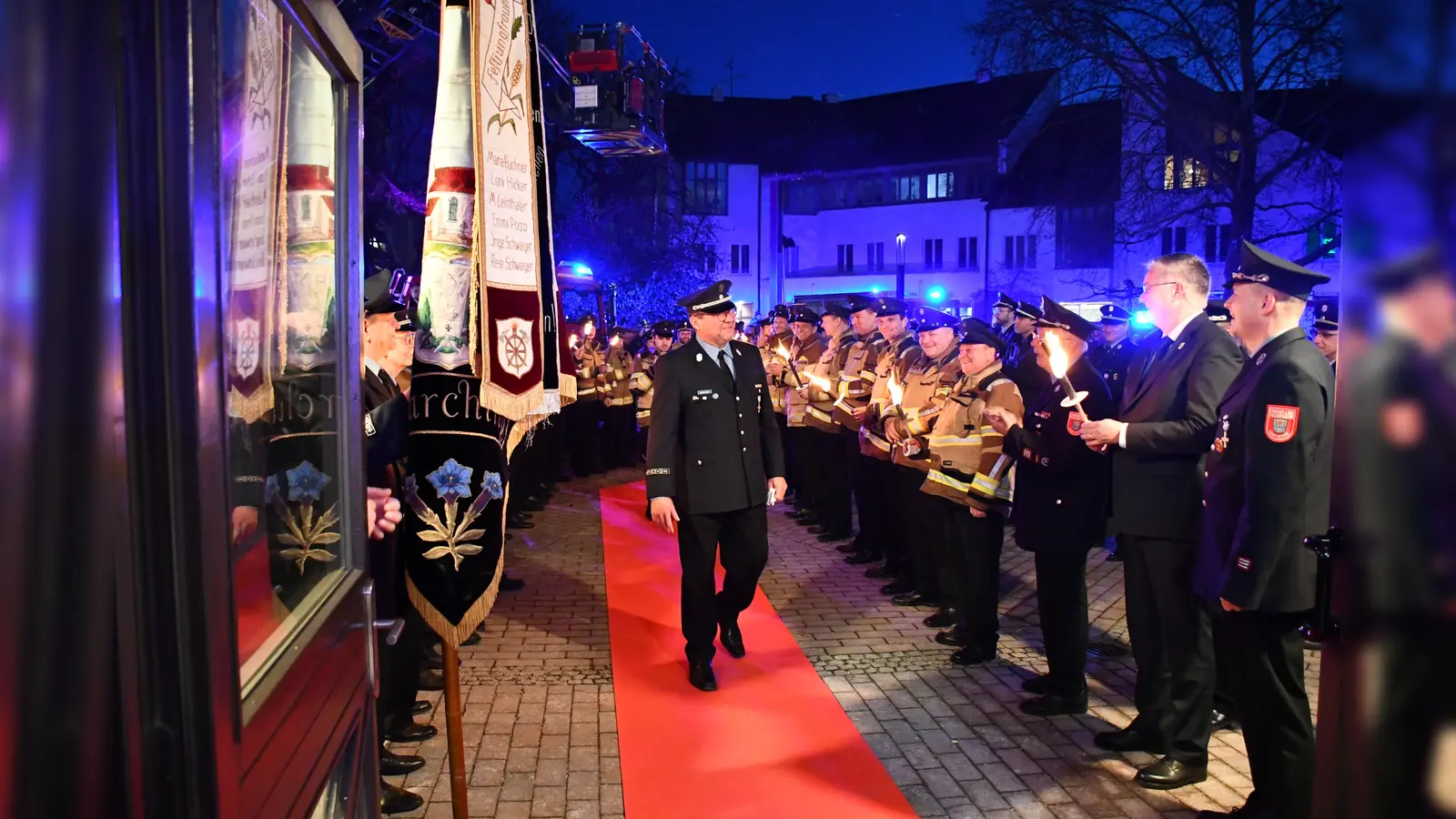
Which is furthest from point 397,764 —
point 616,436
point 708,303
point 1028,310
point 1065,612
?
point 616,436

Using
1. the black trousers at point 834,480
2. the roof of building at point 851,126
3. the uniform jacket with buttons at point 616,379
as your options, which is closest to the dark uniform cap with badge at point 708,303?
the black trousers at point 834,480

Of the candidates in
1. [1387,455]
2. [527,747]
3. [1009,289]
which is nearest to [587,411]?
[527,747]

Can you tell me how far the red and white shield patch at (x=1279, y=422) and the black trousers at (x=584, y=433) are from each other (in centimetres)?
1114

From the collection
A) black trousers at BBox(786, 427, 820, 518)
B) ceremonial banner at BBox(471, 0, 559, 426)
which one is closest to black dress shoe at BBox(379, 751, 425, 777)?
ceremonial banner at BBox(471, 0, 559, 426)

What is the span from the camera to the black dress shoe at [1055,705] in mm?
5043

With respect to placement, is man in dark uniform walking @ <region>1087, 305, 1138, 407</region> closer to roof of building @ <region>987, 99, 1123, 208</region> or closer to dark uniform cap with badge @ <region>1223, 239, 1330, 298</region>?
dark uniform cap with badge @ <region>1223, 239, 1330, 298</region>

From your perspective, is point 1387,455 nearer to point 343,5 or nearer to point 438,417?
point 438,417

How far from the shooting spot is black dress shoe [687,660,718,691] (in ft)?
17.9

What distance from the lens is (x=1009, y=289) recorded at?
134 ft

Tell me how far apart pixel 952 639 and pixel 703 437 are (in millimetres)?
2140

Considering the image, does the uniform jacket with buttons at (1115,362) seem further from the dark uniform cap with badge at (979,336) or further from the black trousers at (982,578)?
the black trousers at (982,578)

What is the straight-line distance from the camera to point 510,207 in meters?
3.17

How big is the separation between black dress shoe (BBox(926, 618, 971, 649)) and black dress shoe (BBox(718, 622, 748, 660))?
4.26 feet

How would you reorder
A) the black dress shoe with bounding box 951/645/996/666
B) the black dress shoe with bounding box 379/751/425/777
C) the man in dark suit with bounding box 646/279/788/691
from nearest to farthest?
the black dress shoe with bounding box 379/751/425/777 → the man in dark suit with bounding box 646/279/788/691 → the black dress shoe with bounding box 951/645/996/666
